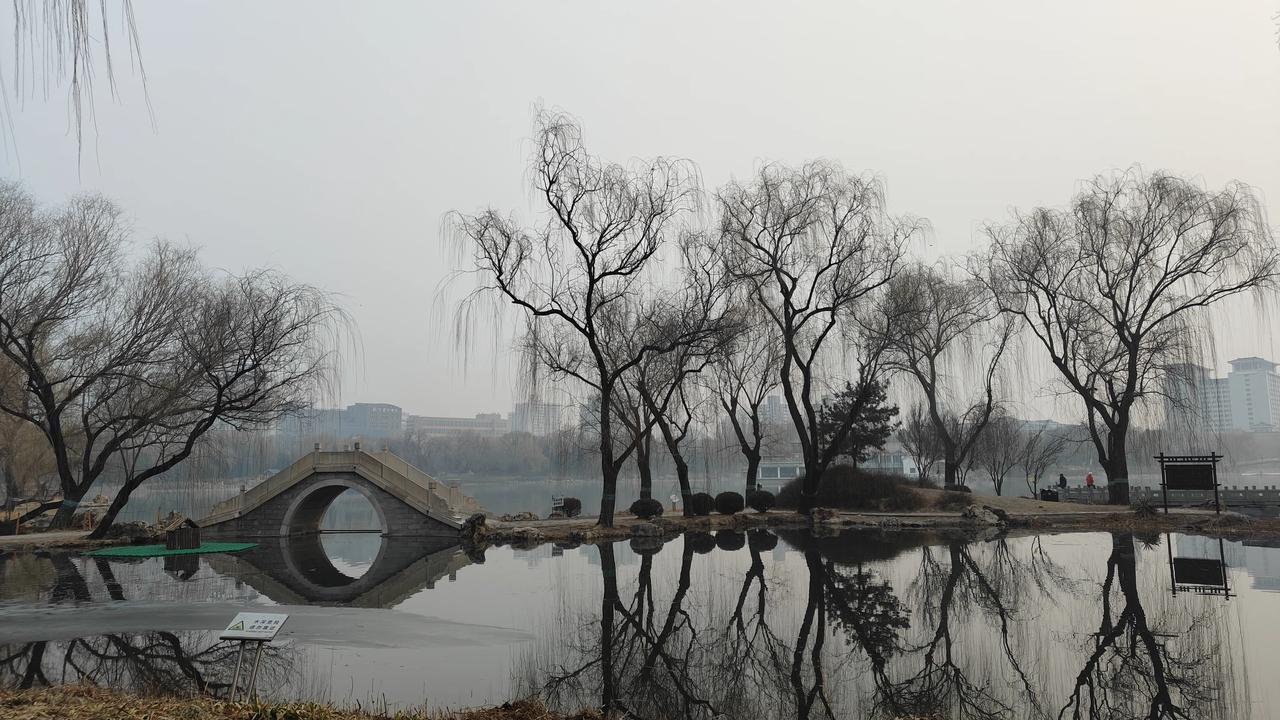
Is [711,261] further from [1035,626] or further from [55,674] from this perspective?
[55,674]

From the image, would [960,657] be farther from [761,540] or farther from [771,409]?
[771,409]

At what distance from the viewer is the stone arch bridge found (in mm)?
28781

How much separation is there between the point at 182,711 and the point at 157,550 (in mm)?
22224

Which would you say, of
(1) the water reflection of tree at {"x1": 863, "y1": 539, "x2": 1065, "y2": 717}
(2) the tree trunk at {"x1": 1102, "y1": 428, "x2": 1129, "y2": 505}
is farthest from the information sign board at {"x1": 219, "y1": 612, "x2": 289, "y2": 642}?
(2) the tree trunk at {"x1": 1102, "y1": 428, "x2": 1129, "y2": 505}

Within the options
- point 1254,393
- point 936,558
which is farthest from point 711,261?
point 1254,393

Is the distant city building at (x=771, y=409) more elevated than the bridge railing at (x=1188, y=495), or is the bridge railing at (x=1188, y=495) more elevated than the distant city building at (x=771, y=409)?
the distant city building at (x=771, y=409)

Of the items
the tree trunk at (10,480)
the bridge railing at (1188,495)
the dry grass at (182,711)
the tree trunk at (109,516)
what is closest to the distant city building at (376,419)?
the tree trunk at (10,480)

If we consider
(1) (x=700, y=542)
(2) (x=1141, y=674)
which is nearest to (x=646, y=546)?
(1) (x=700, y=542)

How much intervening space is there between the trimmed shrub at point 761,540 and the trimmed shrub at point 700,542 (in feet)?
3.68

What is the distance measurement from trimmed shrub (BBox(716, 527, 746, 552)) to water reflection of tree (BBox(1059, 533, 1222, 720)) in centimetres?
1205

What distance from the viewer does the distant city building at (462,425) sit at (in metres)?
101

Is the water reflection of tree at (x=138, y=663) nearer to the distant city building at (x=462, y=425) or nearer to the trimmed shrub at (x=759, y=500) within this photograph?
the trimmed shrub at (x=759, y=500)

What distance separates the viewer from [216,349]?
26.3m

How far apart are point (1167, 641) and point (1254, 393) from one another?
40.9 metres
